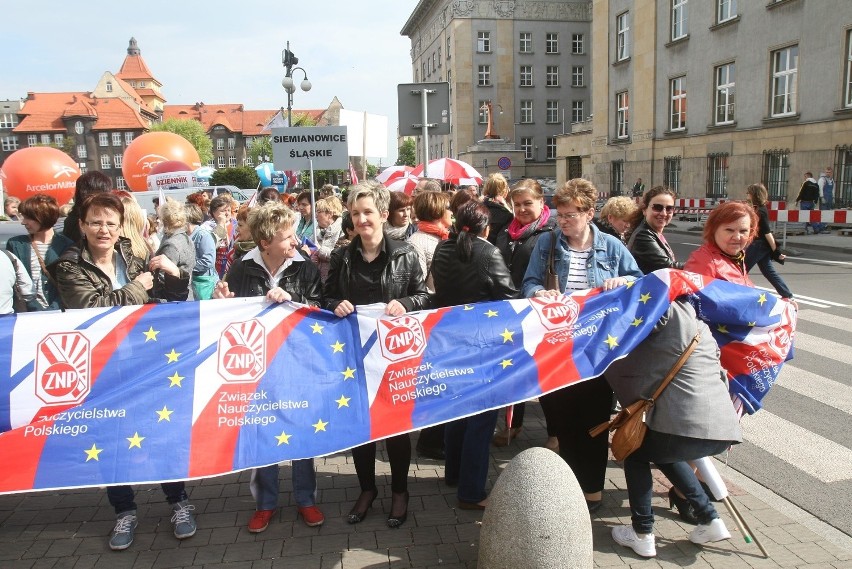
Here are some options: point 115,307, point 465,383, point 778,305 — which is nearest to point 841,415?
point 778,305

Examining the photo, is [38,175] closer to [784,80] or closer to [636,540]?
[636,540]

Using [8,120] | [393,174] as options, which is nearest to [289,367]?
[393,174]

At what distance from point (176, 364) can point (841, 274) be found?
13.4 m

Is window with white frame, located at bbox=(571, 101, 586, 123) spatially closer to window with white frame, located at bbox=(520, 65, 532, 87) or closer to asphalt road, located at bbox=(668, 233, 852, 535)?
window with white frame, located at bbox=(520, 65, 532, 87)

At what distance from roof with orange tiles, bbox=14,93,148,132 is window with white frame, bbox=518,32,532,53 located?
69.9 m

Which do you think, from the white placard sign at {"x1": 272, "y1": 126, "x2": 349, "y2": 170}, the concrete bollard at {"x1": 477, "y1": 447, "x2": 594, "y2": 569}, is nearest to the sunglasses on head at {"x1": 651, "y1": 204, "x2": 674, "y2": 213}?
the concrete bollard at {"x1": 477, "y1": 447, "x2": 594, "y2": 569}

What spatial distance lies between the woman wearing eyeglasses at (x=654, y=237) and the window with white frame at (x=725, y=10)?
83.5 feet

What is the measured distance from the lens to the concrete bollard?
121 inches

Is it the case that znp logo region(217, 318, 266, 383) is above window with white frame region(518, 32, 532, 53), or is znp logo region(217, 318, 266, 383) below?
below

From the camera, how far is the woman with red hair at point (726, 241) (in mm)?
4012

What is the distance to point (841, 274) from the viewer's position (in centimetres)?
1316

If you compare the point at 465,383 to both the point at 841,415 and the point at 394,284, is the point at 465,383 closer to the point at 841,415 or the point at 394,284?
the point at 394,284

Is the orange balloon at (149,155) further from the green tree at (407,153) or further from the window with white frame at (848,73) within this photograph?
the green tree at (407,153)

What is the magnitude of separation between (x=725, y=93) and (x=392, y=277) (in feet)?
89.9
